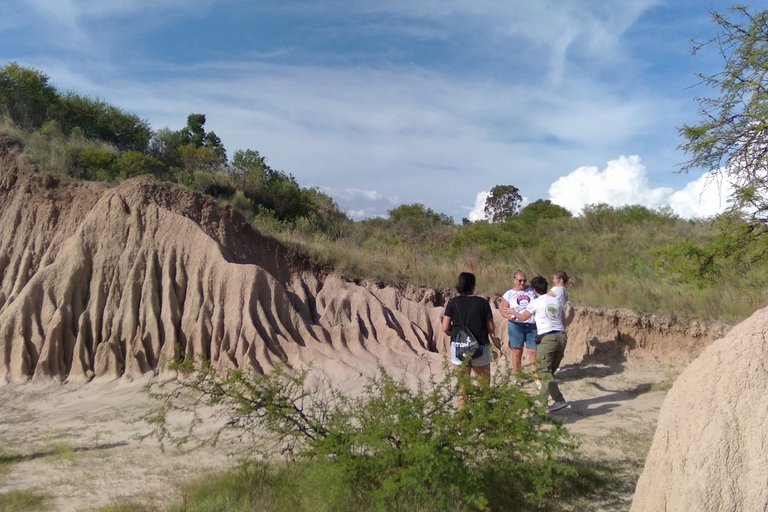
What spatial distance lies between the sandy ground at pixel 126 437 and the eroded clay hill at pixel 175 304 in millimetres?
821

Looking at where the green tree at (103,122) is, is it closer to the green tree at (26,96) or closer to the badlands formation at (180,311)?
the green tree at (26,96)

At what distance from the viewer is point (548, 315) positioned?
9008 millimetres

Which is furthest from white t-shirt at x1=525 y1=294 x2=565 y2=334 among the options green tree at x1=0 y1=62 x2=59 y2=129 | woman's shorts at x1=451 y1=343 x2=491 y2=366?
green tree at x1=0 y1=62 x2=59 y2=129

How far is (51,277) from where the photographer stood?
41.4 ft

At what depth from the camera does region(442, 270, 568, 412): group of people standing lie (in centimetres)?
726

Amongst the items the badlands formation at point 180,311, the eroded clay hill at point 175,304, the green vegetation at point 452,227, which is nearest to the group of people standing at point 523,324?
the badlands formation at point 180,311

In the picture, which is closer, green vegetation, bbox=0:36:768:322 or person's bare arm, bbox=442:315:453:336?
person's bare arm, bbox=442:315:453:336

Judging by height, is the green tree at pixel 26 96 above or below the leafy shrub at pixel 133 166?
above

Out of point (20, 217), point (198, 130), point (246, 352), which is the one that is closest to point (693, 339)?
point (246, 352)

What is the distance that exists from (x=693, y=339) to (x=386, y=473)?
33.0 ft

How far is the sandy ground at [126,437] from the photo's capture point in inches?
261

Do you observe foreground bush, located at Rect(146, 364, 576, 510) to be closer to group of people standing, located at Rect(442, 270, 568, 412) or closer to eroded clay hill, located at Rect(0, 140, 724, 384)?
group of people standing, located at Rect(442, 270, 568, 412)

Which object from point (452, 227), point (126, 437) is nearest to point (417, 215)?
point (452, 227)

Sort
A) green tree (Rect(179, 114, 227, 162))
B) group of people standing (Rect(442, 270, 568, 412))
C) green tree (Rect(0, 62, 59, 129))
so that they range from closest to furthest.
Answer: group of people standing (Rect(442, 270, 568, 412))
green tree (Rect(0, 62, 59, 129))
green tree (Rect(179, 114, 227, 162))
